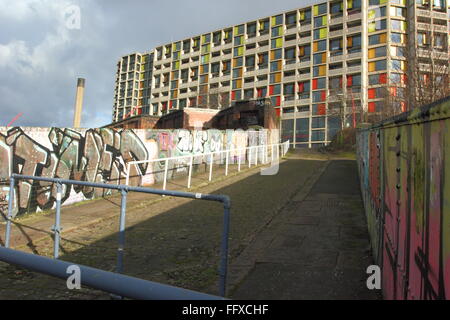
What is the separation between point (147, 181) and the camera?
38.4 ft

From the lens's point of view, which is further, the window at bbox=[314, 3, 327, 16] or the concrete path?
the window at bbox=[314, 3, 327, 16]

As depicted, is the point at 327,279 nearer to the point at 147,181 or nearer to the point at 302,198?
the point at 302,198

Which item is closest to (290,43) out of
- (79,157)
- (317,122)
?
(317,122)

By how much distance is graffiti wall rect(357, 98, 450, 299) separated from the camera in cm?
162

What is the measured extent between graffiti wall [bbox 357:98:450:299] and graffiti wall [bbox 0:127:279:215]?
7823mm

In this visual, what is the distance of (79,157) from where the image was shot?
945 cm

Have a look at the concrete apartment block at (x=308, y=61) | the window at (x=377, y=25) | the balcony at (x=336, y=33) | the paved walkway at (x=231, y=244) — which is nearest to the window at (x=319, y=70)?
the concrete apartment block at (x=308, y=61)

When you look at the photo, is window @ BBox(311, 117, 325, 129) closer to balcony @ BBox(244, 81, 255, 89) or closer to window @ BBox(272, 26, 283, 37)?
balcony @ BBox(244, 81, 255, 89)

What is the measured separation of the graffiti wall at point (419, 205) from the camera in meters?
1.62

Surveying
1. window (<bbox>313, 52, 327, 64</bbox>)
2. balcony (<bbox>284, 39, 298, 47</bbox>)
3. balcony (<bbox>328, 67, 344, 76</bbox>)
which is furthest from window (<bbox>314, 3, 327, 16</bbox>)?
balcony (<bbox>328, 67, 344, 76</bbox>)

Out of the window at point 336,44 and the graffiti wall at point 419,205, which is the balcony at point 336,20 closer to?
the window at point 336,44

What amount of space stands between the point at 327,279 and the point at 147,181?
28.5 ft

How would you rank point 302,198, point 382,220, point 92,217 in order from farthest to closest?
point 302,198 → point 92,217 → point 382,220
